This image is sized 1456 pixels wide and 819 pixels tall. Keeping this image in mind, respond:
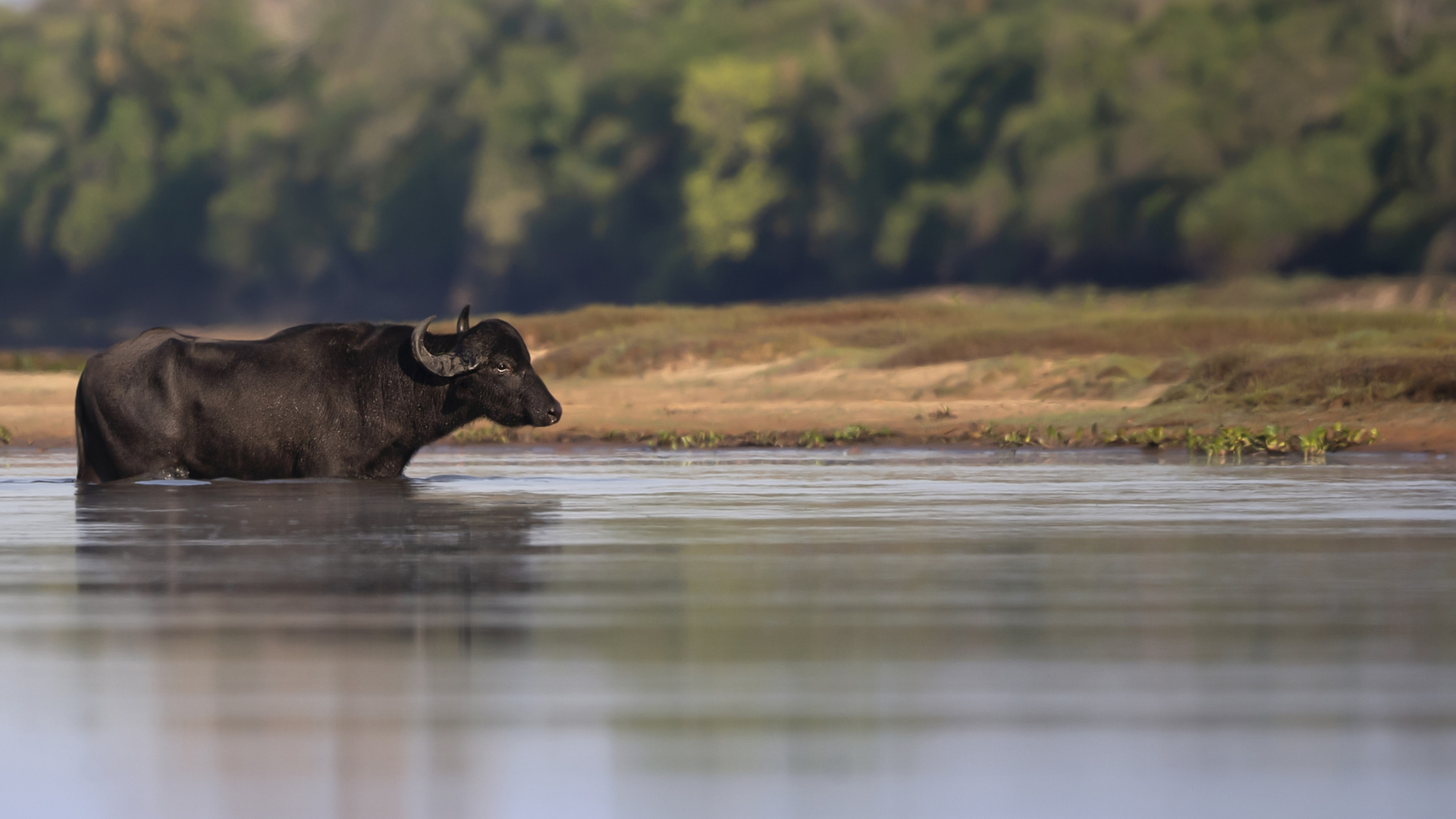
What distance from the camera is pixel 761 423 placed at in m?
21.6

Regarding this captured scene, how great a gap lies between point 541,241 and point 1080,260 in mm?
17183

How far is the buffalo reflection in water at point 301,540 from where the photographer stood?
846 centimetres

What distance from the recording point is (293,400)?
14586 millimetres

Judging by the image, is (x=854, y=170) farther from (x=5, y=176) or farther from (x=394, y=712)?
(x=394, y=712)

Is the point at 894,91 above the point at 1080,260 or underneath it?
above

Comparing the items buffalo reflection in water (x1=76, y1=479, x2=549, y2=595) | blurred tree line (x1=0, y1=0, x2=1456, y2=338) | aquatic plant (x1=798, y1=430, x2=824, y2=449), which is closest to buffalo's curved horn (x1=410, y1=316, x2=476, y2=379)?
buffalo reflection in water (x1=76, y1=479, x2=549, y2=595)

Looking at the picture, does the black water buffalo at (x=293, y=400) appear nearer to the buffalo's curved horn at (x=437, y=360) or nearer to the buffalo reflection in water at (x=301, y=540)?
the buffalo's curved horn at (x=437, y=360)

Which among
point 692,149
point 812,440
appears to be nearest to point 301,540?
point 812,440

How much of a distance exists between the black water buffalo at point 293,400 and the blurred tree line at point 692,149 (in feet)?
112

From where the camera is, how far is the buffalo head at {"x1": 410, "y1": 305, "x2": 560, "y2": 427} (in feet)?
49.7

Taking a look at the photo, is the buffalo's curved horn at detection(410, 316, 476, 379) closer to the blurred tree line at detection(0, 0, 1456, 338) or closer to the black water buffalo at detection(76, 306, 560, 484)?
the black water buffalo at detection(76, 306, 560, 484)

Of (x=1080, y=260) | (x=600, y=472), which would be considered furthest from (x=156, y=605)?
(x=1080, y=260)

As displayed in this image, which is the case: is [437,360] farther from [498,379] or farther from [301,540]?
[301,540]

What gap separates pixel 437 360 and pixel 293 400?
40.9 inches
